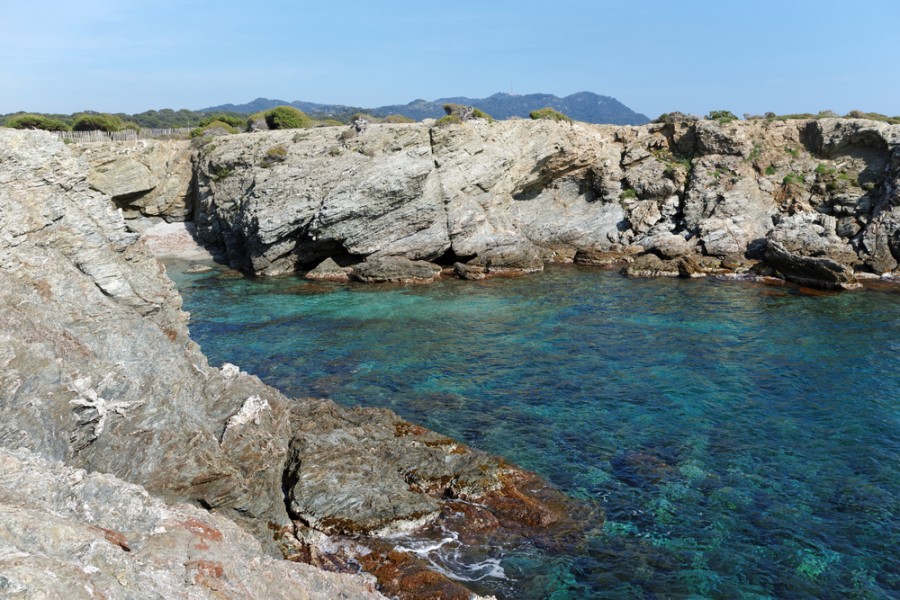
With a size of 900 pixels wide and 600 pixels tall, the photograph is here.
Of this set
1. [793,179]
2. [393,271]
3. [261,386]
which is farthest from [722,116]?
[261,386]

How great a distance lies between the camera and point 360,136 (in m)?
49.7

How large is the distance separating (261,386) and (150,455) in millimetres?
5145

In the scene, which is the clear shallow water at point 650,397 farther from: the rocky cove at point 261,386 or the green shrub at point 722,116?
the green shrub at point 722,116

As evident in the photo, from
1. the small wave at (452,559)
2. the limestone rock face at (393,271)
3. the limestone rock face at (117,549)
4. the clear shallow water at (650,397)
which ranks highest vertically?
the limestone rock face at (117,549)

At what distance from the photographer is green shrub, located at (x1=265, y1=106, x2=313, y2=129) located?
62.0 meters

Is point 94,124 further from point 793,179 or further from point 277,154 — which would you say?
point 793,179

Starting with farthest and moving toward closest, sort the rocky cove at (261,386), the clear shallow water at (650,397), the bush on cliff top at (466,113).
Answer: the bush on cliff top at (466,113)
the clear shallow water at (650,397)
the rocky cove at (261,386)

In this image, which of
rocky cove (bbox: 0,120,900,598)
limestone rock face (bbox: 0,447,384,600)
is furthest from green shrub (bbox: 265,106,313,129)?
limestone rock face (bbox: 0,447,384,600)

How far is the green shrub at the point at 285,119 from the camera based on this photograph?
6200 centimetres

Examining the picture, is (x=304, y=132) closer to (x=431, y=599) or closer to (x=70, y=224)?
(x=70, y=224)

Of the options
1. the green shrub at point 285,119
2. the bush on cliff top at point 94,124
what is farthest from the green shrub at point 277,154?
the bush on cliff top at point 94,124

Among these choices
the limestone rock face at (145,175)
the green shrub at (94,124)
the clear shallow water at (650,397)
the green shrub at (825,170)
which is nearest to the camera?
the clear shallow water at (650,397)

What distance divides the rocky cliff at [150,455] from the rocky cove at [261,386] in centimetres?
4

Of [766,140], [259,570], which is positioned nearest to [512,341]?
[259,570]
